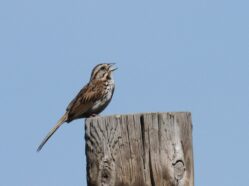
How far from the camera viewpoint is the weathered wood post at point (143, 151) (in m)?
4.91

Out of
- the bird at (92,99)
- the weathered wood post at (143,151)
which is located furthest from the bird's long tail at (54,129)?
the weathered wood post at (143,151)

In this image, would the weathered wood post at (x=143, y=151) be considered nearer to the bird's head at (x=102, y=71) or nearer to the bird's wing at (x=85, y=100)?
the bird's wing at (x=85, y=100)

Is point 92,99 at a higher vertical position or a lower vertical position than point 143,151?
higher

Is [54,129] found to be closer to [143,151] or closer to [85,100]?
[85,100]

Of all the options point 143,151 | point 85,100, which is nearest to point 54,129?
point 85,100

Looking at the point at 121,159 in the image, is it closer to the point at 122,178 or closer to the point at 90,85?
the point at 122,178

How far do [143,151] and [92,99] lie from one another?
619 cm

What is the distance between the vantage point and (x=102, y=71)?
→ 38.1 ft

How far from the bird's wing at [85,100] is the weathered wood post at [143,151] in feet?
19.4

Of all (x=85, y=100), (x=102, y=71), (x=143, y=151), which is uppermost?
(x=102, y=71)

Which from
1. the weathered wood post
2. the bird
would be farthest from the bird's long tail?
the weathered wood post

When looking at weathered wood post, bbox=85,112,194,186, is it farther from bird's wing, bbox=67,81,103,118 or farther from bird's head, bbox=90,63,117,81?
bird's head, bbox=90,63,117,81

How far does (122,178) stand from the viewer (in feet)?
16.2

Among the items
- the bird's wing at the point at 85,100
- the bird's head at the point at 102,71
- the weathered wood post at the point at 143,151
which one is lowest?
the weathered wood post at the point at 143,151
